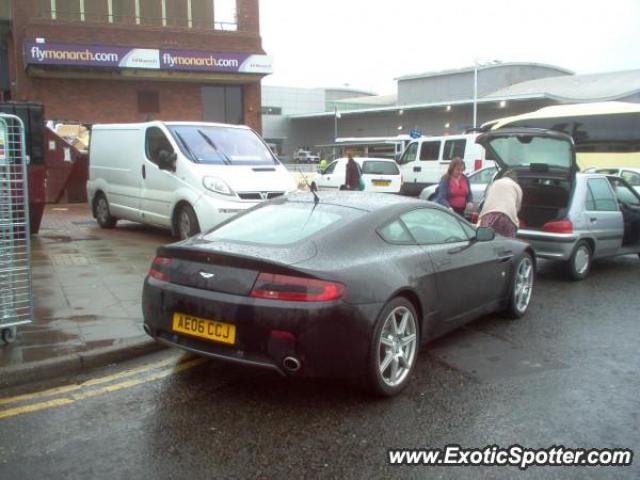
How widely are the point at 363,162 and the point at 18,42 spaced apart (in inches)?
614

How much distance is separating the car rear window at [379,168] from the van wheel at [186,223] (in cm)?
1090

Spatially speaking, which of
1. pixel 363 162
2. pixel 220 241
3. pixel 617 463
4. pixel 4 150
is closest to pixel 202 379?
pixel 220 241

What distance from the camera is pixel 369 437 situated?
358 centimetres

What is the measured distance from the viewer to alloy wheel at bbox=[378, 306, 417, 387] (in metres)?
4.12

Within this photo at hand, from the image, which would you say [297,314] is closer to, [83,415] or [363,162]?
[83,415]

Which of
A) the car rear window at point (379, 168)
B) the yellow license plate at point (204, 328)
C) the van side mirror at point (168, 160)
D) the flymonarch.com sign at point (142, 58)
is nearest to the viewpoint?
the yellow license plate at point (204, 328)

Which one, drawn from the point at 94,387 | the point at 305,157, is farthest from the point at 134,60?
the point at 305,157

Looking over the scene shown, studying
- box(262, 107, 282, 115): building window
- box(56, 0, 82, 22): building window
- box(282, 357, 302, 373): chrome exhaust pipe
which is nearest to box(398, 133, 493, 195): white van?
box(282, 357, 302, 373): chrome exhaust pipe

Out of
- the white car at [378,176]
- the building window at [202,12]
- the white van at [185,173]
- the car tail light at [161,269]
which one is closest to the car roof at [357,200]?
the car tail light at [161,269]

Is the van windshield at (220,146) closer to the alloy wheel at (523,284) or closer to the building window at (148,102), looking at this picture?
the alloy wheel at (523,284)

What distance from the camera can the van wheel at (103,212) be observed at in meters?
12.0

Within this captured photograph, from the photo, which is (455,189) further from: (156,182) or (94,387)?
(94,387)

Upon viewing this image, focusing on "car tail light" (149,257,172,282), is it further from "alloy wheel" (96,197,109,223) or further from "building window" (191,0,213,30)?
"building window" (191,0,213,30)

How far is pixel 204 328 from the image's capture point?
4.01 meters
